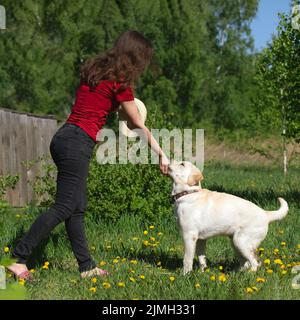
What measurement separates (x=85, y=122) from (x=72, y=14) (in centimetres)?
1732

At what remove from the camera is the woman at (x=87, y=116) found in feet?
13.8

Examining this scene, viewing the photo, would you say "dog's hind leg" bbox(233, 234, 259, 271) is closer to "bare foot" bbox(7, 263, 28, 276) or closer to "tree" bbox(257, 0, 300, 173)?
"bare foot" bbox(7, 263, 28, 276)

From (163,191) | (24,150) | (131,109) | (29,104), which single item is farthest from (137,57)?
(29,104)

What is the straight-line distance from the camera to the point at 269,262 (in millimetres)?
4672

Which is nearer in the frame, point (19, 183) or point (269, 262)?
point (269, 262)

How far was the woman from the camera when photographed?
165 inches

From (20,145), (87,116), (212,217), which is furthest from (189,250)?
(20,145)

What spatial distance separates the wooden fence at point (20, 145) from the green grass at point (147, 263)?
58.1 inches

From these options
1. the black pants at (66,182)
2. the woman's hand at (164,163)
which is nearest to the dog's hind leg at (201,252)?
the woman's hand at (164,163)

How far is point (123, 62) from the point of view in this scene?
4.20m

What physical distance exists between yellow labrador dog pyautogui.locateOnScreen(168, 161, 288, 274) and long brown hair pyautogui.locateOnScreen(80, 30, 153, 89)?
2.82 ft

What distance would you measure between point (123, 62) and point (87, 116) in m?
0.51

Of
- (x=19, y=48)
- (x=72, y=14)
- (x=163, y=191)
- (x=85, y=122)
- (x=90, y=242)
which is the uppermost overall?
(x=72, y=14)
